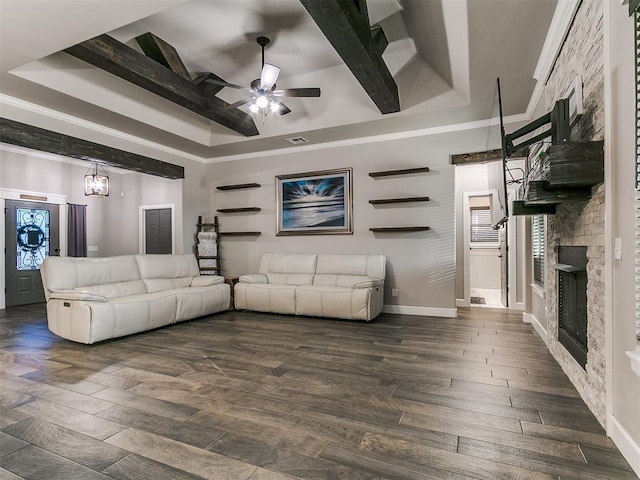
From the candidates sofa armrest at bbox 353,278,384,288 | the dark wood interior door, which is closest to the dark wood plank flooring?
sofa armrest at bbox 353,278,384,288

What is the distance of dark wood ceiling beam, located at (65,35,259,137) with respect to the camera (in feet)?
11.0

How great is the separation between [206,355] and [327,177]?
11.6 feet

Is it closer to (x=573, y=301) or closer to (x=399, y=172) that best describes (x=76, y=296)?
(x=399, y=172)

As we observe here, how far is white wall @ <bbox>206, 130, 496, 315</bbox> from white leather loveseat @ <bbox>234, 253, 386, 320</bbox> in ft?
0.95

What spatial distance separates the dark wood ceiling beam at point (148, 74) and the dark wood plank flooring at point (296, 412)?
2914 mm

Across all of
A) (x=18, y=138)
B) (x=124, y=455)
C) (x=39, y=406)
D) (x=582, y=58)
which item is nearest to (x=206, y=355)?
(x=39, y=406)

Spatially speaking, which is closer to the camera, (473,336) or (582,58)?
(582,58)

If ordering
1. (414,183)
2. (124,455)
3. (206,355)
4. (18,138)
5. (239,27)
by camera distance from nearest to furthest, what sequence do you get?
(124,455), (206,355), (239,27), (18,138), (414,183)

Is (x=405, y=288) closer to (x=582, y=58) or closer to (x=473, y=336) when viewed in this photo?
(x=473, y=336)

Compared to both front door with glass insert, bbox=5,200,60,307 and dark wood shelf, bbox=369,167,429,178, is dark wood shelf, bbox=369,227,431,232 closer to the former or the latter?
dark wood shelf, bbox=369,167,429,178

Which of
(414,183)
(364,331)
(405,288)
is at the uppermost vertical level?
(414,183)

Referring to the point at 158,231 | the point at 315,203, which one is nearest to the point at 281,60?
the point at 315,203

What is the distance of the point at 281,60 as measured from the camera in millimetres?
4539

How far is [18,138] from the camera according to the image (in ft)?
13.4
